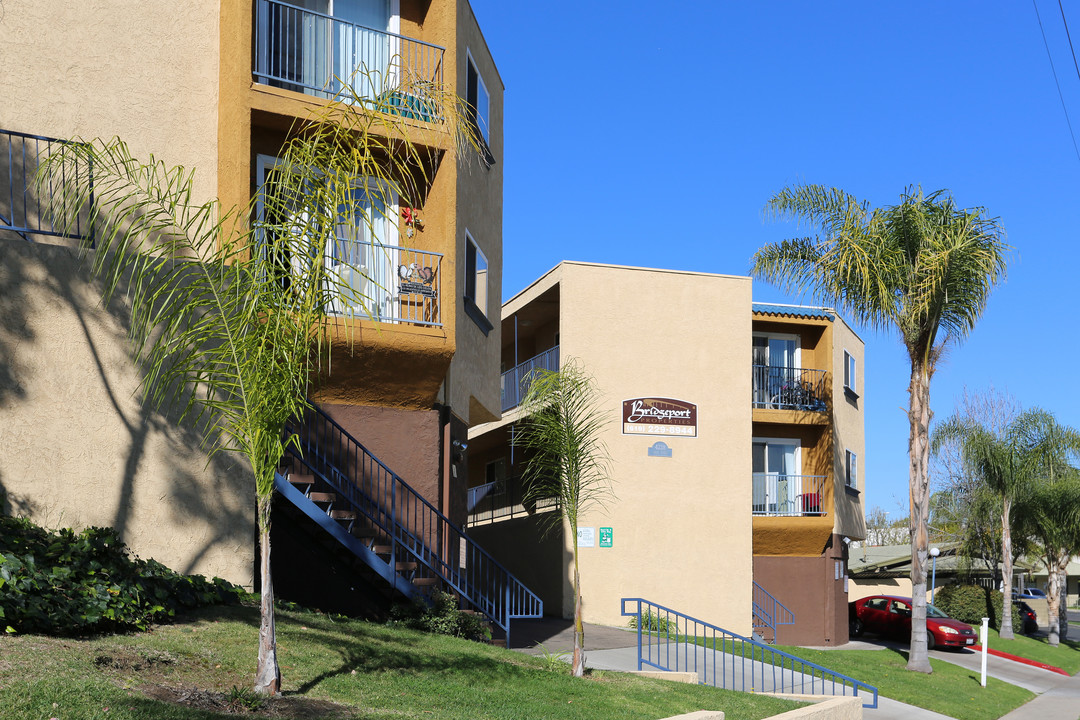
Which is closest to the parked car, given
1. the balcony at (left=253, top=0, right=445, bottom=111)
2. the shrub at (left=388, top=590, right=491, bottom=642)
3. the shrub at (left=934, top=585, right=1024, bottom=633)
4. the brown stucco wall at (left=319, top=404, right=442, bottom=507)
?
the shrub at (left=934, top=585, right=1024, bottom=633)

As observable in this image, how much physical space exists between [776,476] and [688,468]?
446 cm

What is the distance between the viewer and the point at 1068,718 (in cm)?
1898

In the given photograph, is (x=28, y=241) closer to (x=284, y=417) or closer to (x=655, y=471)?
(x=284, y=417)

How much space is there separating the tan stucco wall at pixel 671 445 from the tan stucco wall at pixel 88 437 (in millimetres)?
12339

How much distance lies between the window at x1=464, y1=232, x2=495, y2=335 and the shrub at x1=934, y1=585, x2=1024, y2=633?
27632 mm

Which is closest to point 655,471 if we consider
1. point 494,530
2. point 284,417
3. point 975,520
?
point 494,530

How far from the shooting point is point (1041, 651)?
33.0m

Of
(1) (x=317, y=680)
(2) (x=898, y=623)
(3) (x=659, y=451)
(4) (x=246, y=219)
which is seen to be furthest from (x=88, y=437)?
(2) (x=898, y=623)

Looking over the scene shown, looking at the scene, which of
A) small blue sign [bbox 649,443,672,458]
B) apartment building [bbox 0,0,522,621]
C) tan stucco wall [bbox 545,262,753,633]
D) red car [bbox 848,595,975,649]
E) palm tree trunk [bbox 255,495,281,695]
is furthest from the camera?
red car [bbox 848,595,975,649]

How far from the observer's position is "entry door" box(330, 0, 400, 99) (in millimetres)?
15547

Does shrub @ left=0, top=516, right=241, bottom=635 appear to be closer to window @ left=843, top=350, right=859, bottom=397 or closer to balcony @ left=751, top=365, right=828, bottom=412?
balcony @ left=751, top=365, right=828, bottom=412

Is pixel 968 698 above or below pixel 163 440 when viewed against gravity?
below

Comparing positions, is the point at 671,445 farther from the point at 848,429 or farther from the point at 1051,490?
A: the point at 1051,490

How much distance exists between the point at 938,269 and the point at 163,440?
16.4 m
